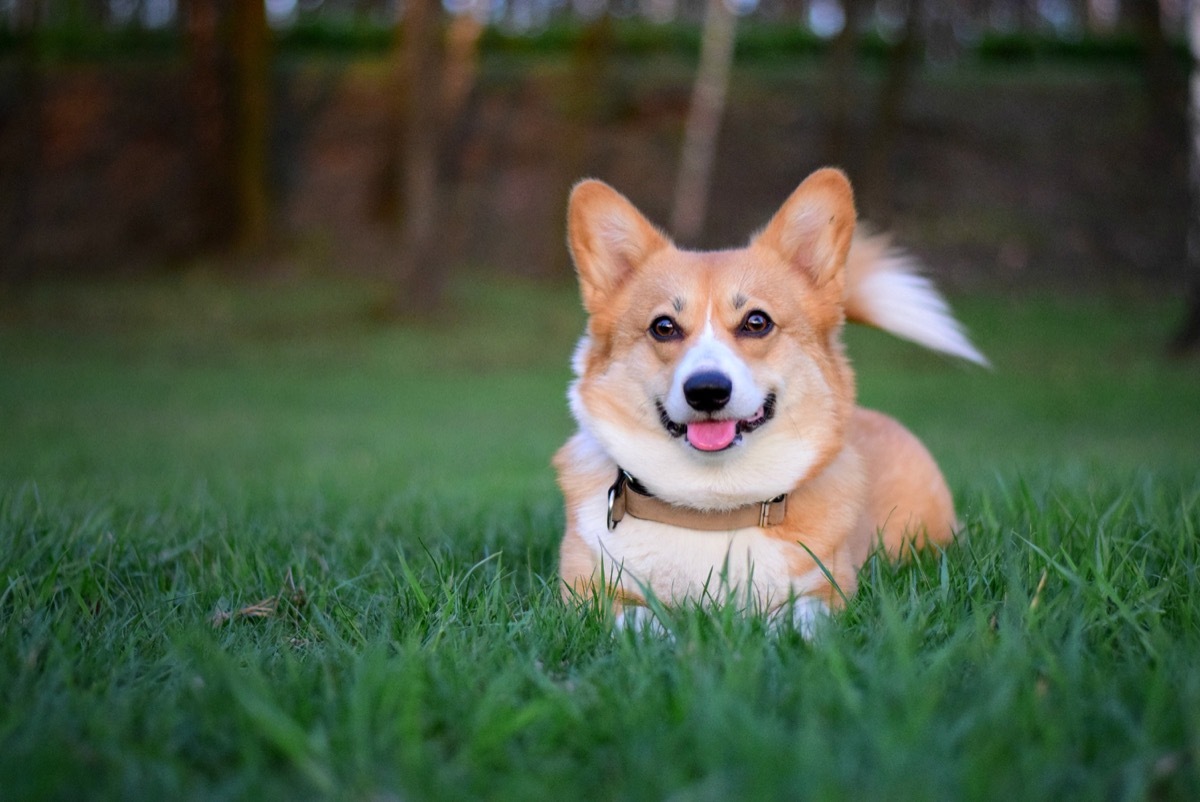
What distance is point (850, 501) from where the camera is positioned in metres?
2.95

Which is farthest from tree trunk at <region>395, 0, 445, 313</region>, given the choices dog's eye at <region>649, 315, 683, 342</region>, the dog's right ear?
dog's eye at <region>649, 315, 683, 342</region>

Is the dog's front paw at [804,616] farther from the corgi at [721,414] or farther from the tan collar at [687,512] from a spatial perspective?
the tan collar at [687,512]

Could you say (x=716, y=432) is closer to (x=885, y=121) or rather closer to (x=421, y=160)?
(x=421, y=160)

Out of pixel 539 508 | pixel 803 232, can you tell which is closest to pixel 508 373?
pixel 539 508

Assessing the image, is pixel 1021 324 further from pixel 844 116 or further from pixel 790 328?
pixel 790 328

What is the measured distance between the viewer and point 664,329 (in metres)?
2.98

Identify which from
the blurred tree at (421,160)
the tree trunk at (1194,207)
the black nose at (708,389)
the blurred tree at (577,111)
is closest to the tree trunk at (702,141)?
the blurred tree at (577,111)

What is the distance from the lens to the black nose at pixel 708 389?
8.63ft

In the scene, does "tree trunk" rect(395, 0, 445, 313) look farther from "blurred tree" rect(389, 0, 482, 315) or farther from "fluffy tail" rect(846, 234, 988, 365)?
"fluffy tail" rect(846, 234, 988, 365)

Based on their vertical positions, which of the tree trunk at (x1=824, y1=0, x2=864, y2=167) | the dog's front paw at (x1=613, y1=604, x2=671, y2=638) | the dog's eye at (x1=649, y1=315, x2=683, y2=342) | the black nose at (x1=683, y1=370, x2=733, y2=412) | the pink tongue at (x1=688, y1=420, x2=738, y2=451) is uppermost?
the tree trunk at (x1=824, y1=0, x2=864, y2=167)

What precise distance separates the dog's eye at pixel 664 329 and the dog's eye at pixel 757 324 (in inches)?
7.3

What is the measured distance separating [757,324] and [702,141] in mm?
17051

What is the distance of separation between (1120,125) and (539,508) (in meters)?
20.0

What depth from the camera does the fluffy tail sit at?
10.9 feet
